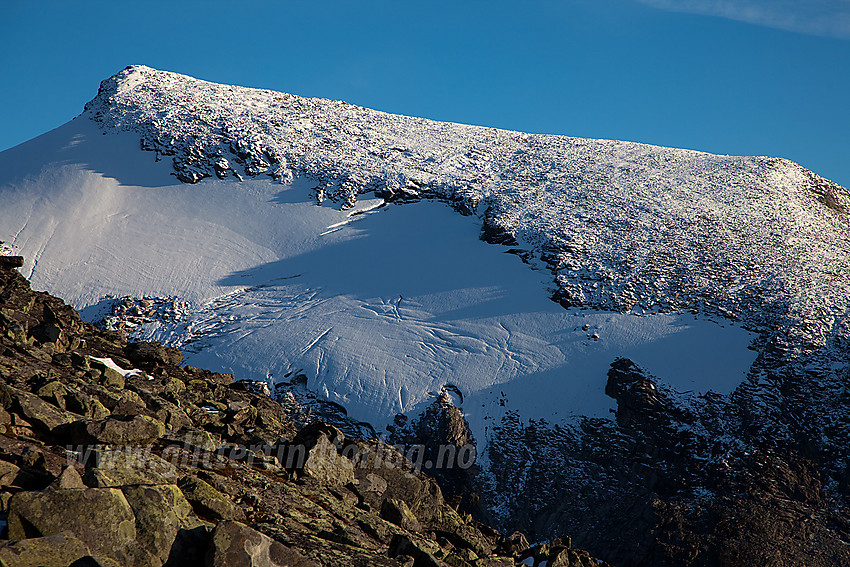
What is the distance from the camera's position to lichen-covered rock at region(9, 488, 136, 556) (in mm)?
6988

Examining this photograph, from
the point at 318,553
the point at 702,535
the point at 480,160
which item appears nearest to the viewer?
the point at 318,553

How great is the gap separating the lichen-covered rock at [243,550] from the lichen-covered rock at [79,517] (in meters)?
1.08

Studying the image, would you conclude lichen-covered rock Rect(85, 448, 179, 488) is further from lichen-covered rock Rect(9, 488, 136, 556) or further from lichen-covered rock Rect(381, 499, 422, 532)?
lichen-covered rock Rect(381, 499, 422, 532)

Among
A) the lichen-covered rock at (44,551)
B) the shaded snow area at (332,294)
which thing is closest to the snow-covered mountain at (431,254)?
the shaded snow area at (332,294)

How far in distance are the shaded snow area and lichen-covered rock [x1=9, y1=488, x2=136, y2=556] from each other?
22.6 m

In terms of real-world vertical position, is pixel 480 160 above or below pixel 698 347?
above

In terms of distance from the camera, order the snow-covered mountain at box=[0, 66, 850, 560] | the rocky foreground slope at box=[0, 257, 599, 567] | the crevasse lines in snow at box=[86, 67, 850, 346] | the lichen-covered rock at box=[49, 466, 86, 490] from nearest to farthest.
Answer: the rocky foreground slope at box=[0, 257, 599, 567] < the lichen-covered rock at box=[49, 466, 86, 490] < the snow-covered mountain at box=[0, 66, 850, 560] < the crevasse lines in snow at box=[86, 67, 850, 346]

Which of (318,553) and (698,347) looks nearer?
(318,553)

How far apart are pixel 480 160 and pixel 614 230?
16587mm

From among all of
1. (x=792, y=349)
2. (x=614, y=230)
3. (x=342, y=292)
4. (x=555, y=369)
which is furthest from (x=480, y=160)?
(x=792, y=349)

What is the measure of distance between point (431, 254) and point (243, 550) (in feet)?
118

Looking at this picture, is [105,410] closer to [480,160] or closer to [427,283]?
[427,283]

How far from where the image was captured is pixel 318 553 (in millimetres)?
9312

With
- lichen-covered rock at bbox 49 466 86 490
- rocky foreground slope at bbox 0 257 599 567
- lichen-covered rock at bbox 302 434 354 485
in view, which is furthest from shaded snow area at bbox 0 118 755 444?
lichen-covered rock at bbox 49 466 86 490
